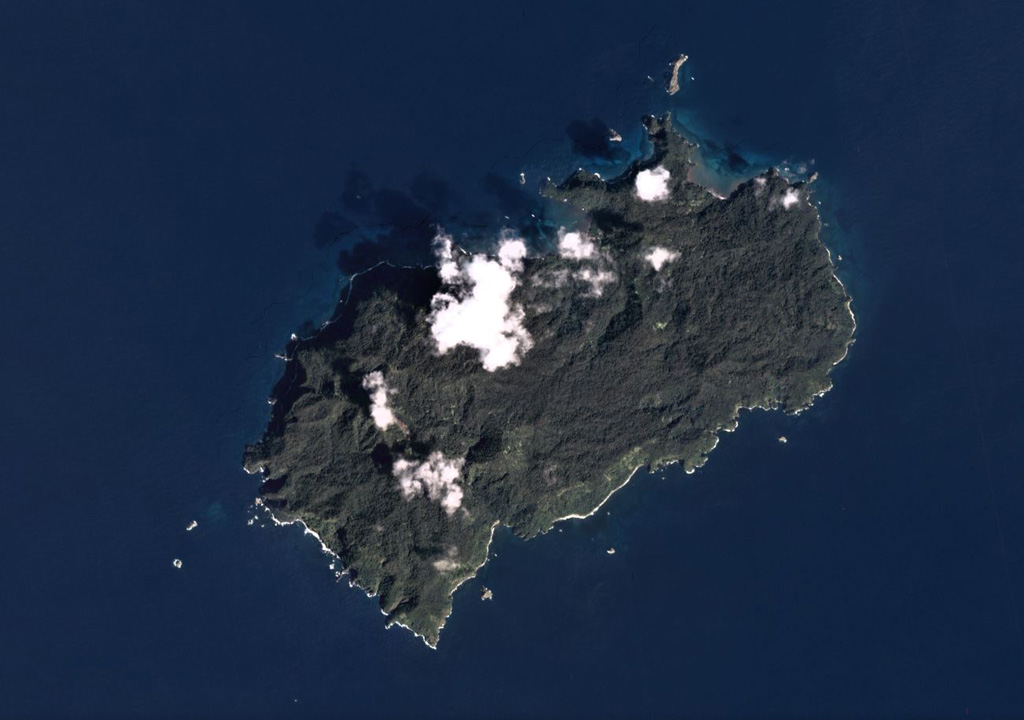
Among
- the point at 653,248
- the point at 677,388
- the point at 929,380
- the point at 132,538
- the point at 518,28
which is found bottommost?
the point at 132,538

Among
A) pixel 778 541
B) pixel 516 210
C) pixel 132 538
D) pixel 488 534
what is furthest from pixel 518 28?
pixel 132 538

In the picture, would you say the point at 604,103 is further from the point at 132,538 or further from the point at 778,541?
the point at 132,538

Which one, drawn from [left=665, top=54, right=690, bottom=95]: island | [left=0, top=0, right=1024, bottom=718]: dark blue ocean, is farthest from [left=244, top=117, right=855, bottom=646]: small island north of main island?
[left=665, top=54, right=690, bottom=95]: island

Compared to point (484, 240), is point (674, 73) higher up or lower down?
higher up

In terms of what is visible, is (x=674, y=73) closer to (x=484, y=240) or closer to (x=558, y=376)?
(x=484, y=240)

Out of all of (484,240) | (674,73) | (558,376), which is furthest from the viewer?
(674,73)

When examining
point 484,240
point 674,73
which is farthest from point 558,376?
point 674,73
